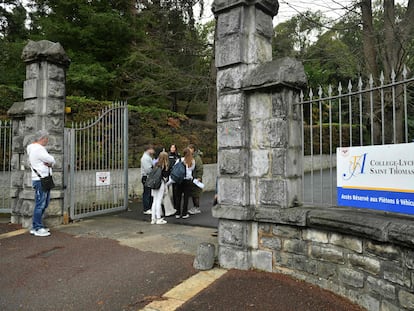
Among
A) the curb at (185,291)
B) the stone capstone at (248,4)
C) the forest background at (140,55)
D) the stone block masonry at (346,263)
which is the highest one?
the forest background at (140,55)

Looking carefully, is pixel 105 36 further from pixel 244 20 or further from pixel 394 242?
pixel 394 242

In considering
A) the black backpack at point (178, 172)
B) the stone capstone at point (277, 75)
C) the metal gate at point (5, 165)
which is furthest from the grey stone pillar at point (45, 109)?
the stone capstone at point (277, 75)

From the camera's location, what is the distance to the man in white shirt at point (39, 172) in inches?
236

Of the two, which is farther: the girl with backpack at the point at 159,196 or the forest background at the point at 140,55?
the forest background at the point at 140,55

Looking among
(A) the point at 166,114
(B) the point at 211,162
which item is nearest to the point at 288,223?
(A) the point at 166,114

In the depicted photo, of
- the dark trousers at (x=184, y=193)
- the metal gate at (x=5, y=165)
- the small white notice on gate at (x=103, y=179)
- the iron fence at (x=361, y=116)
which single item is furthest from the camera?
the metal gate at (x=5, y=165)

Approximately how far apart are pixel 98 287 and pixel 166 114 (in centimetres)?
844

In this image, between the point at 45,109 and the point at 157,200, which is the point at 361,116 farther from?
the point at 45,109

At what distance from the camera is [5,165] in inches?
320

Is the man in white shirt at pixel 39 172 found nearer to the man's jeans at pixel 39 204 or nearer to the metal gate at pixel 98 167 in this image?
the man's jeans at pixel 39 204

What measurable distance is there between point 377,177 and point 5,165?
8369mm

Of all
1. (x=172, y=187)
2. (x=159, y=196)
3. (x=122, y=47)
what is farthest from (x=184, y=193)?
(x=122, y=47)

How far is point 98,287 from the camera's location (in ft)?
12.5

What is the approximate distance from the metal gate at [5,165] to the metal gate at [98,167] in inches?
64.4
